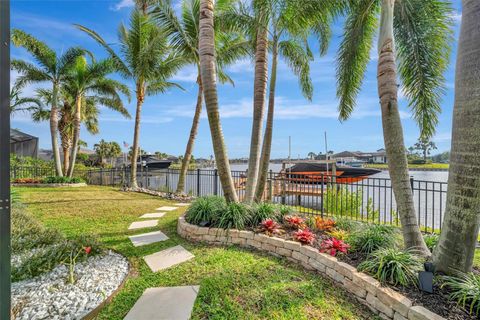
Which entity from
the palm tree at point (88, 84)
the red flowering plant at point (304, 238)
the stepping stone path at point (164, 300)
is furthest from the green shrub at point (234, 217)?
the palm tree at point (88, 84)

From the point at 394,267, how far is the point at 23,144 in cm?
2526

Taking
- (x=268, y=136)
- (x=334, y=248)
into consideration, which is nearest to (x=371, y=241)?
(x=334, y=248)

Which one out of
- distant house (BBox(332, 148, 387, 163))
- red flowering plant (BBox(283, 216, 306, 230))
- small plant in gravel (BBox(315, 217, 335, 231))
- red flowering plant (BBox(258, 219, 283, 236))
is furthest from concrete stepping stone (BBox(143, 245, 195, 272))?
distant house (BBox(332, 148, 387, 163))

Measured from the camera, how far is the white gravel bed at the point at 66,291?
84.0 inches

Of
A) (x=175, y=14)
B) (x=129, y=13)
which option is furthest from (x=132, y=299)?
(x=129, y=13)

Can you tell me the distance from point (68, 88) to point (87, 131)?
9.73 m

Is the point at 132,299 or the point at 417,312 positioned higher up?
the point at 417,312

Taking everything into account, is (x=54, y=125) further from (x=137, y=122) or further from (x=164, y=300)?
(x=164, y=300)

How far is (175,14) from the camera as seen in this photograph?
797cm

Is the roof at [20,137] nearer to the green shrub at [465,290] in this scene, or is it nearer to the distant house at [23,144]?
the distant house at [23,144]

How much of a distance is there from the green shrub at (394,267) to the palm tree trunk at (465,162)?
9.2 inches

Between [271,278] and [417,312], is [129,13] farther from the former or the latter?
[417,312]

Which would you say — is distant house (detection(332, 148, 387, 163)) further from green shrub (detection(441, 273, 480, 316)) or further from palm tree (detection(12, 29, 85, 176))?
palm tree (detection(12, 29, 85, 176))

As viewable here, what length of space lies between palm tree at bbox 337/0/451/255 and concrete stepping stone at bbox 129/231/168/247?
381 centimetres
